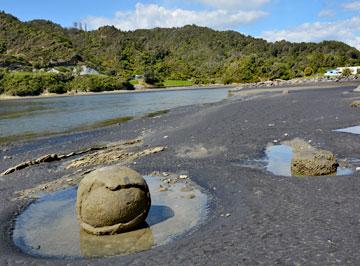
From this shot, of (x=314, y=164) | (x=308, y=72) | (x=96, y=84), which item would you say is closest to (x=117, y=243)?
(x=314, y=164)

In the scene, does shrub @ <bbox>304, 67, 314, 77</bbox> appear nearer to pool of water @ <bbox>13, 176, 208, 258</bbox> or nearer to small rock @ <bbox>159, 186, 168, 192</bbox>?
pool of water @ <bbox>13, 176, 208, 258</bbox>

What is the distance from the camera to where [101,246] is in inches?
398

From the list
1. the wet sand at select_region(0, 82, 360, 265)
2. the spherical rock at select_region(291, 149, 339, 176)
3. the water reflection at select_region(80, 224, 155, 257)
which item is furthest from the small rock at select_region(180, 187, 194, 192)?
the spherical rock at select_region(291, 149, 339, 176)

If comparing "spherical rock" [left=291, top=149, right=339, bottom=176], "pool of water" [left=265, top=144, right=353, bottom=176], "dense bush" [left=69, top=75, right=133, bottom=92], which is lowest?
"dense bush" [left=69, top=75, right=133, bottom=92]

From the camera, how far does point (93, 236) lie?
10719mm

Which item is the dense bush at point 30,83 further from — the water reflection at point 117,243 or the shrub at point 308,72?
the water reflection at point 117,243

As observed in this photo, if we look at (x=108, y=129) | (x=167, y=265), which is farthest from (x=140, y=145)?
(x=167, y=265)

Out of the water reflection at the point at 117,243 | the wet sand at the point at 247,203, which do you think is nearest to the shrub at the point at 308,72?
the wet sand at the point at 247,203

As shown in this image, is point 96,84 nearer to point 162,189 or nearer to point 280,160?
point 280,160

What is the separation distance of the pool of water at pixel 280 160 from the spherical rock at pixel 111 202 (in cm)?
714

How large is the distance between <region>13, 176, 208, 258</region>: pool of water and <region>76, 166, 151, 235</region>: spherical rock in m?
0.29

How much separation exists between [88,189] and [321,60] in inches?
7068

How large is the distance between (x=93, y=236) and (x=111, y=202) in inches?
44.9

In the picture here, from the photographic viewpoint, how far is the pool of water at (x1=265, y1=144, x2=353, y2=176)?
1543cm
